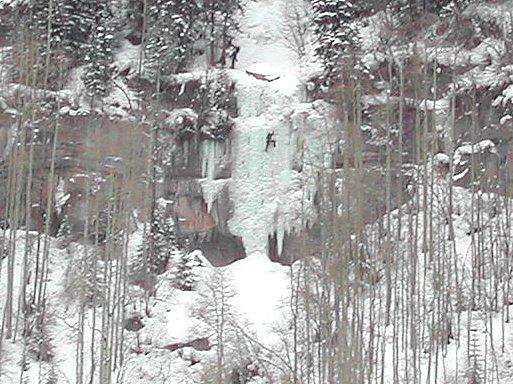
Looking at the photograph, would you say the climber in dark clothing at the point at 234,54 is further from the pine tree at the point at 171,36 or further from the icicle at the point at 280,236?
the icicle at the point at 280,236

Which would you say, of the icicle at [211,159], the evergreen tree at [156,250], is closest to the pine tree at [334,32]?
the icicle at [211,159]

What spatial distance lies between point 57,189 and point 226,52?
7.16m

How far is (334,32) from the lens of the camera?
91.4 ft

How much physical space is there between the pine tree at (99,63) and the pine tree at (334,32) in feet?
20.3

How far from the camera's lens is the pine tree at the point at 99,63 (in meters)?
26.5

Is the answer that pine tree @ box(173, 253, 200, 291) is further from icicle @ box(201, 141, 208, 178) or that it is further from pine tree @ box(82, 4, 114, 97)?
pine tree @ box(82, 4, 114, 97)

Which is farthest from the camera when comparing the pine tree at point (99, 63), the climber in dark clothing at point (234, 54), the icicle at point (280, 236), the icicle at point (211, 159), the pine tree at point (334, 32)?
the climber in dark clothing at point (234, 54)

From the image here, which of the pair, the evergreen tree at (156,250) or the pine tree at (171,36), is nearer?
the evergreen tree at (156,250)

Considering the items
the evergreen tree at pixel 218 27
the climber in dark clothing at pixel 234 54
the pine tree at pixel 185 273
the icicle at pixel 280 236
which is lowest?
the pine tree at pixel 185 273

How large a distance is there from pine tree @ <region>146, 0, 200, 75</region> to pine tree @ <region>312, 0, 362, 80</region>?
382 centimetres

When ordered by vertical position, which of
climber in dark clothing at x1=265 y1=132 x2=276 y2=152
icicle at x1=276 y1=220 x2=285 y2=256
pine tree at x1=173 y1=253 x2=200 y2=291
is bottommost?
pine tree at x1=173 y1=253 x2=200 y2=291

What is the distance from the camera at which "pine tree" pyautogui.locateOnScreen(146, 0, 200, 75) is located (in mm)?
27734

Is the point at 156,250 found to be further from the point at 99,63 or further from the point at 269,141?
the point at 99,63

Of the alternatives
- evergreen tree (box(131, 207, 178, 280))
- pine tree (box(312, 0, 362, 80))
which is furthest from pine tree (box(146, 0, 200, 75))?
evergreen tree (box(131, 207, 178, 280))
